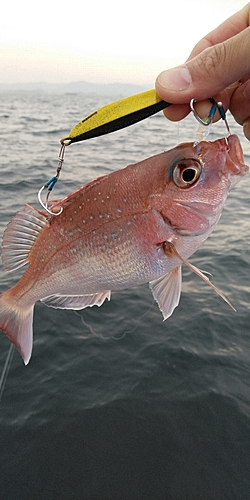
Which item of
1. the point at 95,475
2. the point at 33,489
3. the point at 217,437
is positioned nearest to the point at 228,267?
the point at 217,437

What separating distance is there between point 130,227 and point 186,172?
37 cm

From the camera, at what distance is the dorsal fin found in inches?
78.2

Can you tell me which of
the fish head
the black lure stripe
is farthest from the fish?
the black lure stripe

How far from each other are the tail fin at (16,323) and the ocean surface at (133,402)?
82.9 inches

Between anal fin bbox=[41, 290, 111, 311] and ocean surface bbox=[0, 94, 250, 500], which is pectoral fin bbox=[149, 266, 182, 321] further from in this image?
ocean surface bbox=[0, 94, 250, 500]

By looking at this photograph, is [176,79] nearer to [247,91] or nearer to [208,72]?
[208,72]

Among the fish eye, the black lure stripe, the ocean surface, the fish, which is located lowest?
the ocean surface

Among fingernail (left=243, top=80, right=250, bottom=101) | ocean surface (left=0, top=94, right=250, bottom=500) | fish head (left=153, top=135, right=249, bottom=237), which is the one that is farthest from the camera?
ocean surface (left=0, top=94, right=250, bottom=500)

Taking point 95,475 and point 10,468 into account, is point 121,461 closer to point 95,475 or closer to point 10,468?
point 95,475

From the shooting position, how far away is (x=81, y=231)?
191 cm

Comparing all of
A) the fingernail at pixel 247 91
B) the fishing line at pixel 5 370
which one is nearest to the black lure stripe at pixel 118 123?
the fingernail at pixel 247 91

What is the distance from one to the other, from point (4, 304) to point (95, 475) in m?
2.38

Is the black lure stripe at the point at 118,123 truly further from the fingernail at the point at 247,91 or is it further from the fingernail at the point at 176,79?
the fingernail at the point at 247,91

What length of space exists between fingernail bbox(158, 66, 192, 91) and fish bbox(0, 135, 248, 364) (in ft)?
1.47
